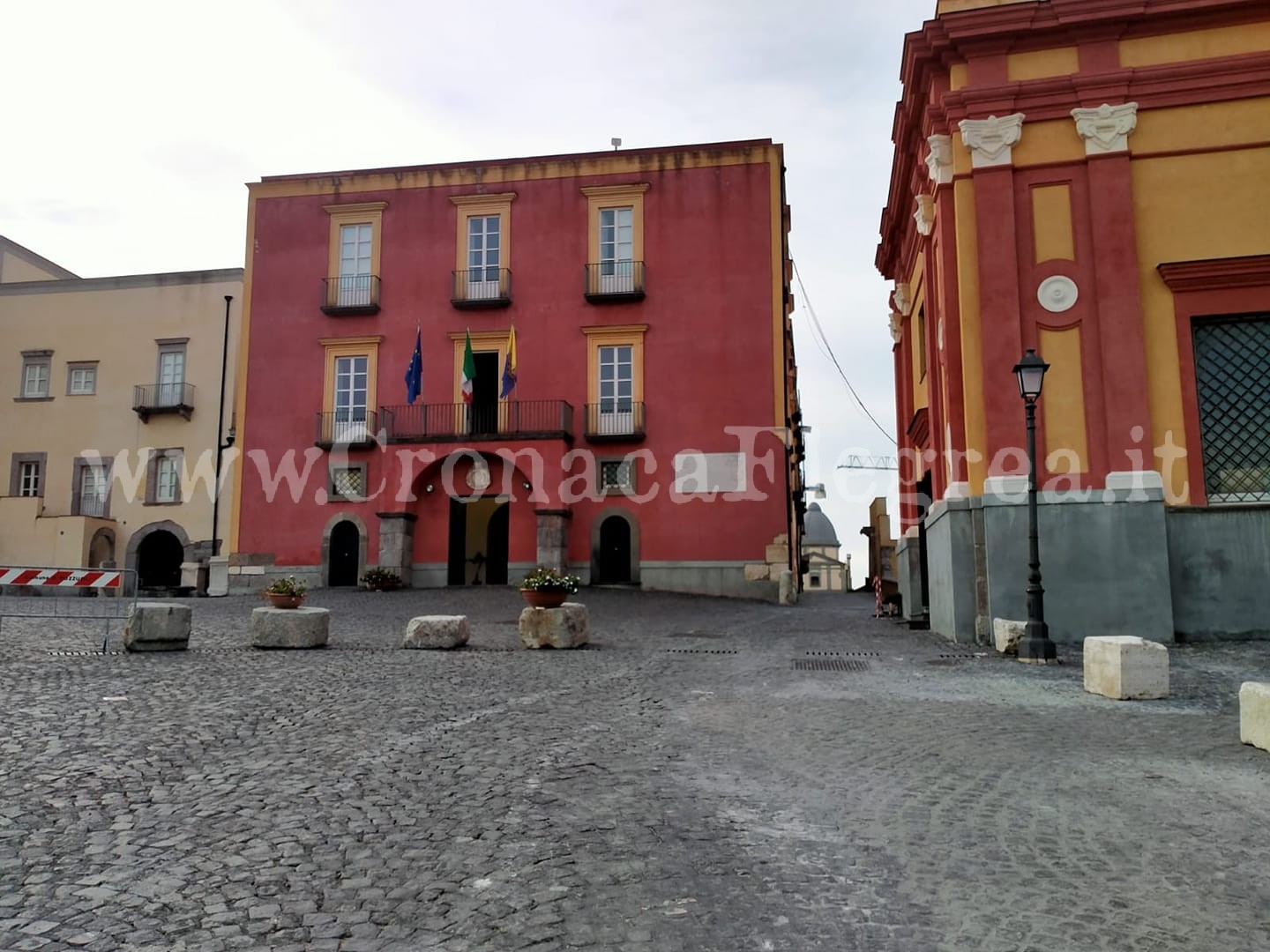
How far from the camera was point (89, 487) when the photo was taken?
30734 millimetres

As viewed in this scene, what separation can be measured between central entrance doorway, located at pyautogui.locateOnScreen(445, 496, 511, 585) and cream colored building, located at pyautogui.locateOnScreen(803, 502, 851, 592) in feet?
183

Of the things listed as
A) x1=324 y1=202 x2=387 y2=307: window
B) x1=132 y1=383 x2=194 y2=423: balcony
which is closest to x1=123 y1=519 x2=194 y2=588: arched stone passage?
x1=132 y1=383 x2=194 y2=423: balcony

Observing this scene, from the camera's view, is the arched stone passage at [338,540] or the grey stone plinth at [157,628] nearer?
the grey stone plinth at [157,628]

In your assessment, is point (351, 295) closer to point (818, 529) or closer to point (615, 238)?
point (615, 238)

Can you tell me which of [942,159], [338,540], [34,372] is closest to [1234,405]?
[942,159]

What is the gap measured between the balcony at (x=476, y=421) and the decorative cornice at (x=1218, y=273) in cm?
1501

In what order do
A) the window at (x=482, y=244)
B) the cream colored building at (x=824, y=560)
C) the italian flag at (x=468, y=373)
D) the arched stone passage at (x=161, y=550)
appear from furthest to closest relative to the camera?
the cream colored building at (x=824, y=560)
the arched stone passage at (x=161, y=550)
the window at (x=482, y=244)
the italian flag at (x=468, y=373)

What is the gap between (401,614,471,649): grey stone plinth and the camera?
11.9 metres

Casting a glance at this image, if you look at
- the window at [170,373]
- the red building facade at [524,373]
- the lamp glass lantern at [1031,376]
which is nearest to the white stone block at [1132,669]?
the lamp glass lantern at [1031,376]

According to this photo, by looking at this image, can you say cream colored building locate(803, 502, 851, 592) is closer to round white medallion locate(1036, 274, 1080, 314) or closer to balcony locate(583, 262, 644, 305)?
balcony locate(583, 262, 644, 305)

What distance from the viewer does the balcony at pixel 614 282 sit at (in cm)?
2559

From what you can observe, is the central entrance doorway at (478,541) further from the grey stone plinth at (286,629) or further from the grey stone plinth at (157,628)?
the grey stone plinth at (157,628)

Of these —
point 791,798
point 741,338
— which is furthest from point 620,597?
point 791,798

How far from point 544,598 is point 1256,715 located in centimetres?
799
